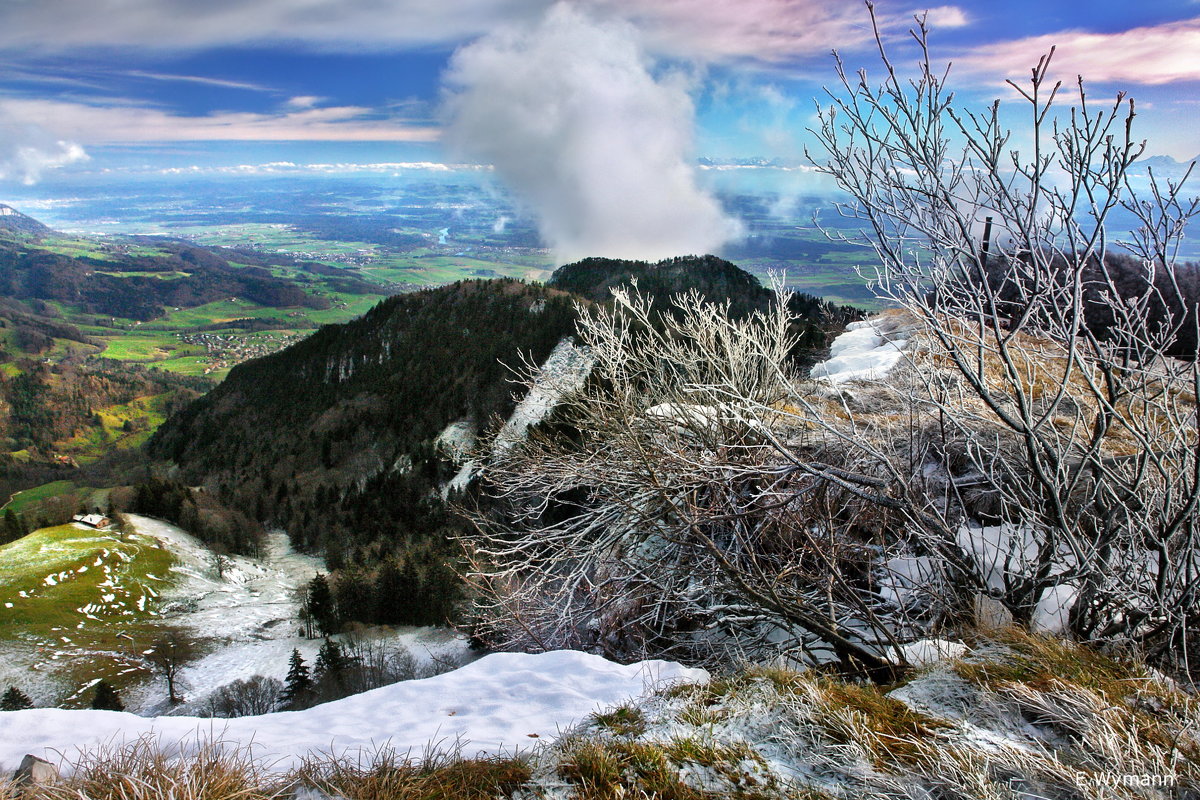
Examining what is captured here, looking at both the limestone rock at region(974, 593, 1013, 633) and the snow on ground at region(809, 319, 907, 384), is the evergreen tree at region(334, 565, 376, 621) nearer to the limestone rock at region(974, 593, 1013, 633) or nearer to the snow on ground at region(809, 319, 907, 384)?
the snow on ground at region(809, 319, 907, 384)

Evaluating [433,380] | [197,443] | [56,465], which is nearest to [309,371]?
[197,443]

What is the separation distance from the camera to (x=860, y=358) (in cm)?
1619

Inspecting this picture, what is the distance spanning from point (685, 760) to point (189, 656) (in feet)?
168

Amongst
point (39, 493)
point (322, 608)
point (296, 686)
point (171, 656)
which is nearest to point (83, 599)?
point (171, 656)

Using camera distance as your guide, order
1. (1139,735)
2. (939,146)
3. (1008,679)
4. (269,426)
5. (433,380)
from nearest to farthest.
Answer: (1139,735), (1008,679), (939,146), (433,380), (269,426)

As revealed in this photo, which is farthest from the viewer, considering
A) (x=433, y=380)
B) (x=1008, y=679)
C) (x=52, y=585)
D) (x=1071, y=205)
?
(x=433, y=380)

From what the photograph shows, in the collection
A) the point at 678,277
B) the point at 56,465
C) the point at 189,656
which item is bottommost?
the point at 56,465

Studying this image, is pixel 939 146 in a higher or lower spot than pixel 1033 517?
higher

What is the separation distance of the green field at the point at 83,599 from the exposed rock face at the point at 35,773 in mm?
45036

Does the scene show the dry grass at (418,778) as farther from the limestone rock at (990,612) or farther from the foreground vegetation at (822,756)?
the limestone rock at (990,612)

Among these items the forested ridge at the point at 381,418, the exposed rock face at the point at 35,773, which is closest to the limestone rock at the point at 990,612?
the exposed rock face at the point at 35,773

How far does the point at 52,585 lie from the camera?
4556 centimetres

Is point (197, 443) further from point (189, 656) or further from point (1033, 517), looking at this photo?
point (1033, 517)

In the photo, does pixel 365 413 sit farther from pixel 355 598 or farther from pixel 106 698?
pixel 106 698
